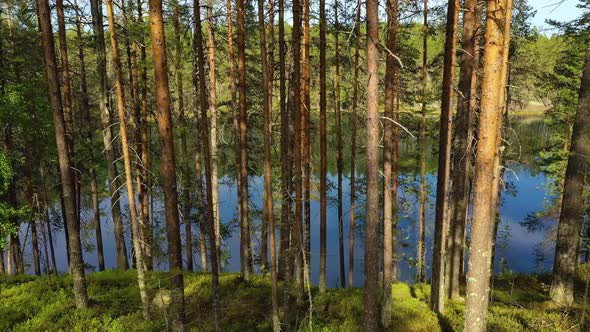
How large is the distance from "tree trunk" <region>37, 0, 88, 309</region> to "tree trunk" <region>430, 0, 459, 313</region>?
11.1 metres

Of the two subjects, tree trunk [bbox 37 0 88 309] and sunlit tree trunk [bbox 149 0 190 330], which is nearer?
sunlit tree trunk [bbox 149 0 190 330]

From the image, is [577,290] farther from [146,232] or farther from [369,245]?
[146,232]

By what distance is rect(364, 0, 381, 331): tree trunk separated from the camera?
19.4 ft

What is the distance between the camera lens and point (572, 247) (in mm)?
10656

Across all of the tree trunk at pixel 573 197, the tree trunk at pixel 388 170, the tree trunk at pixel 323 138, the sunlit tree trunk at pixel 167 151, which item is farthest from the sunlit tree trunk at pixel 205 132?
the tree trunk at pixel 573 197

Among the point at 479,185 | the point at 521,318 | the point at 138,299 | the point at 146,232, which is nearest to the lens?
the point at 479,185

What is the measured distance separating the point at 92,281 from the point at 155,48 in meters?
11.1

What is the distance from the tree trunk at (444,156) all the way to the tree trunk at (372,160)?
14.7 ft

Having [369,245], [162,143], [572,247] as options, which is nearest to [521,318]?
[572,247]

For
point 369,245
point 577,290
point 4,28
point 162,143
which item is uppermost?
point 4,28

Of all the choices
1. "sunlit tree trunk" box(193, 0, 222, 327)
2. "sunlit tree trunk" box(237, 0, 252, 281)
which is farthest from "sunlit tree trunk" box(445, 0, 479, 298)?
"sunlit tree trunk" box(193, 0, 222, 327)

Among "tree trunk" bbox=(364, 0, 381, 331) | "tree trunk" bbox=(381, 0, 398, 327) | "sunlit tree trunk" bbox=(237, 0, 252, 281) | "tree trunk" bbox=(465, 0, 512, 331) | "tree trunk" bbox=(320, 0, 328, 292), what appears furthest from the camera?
"tree trunk" bbox=(320, 0, 328, 292)

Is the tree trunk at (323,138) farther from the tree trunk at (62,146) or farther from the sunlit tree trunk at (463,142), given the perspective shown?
the tree trunk at (62,146)

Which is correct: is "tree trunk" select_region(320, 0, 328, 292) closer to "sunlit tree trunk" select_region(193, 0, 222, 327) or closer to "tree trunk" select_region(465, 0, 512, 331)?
"sunlit tree trunk" select_region(193, 0, 222, 327)
